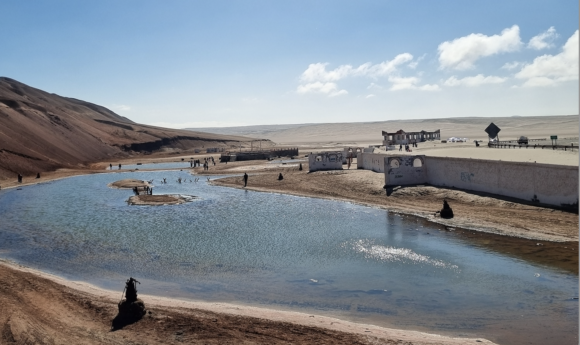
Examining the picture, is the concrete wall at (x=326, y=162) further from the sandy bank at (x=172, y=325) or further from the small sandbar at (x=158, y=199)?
the sandy bank at (x=172, y=325)

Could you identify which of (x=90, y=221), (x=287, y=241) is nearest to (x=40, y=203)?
(x=90, y=221)

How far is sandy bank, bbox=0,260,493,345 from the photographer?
491 inches

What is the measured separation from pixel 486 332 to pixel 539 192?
1774 cm

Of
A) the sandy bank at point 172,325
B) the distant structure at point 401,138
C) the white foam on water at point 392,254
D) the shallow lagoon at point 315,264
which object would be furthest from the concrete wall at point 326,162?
the sandy bank at point 172,325

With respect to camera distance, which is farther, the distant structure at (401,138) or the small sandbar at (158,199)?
the distant structure at (401,138)

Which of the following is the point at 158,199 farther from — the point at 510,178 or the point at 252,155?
the point at 252,155

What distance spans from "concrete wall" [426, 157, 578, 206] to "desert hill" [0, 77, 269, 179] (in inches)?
2157

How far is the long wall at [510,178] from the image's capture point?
1027 inches

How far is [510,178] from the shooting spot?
30297 millimetres

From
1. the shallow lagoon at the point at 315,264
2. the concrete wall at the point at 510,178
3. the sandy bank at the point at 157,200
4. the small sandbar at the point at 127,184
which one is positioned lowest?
the shallow lagoon at the point at 315,264

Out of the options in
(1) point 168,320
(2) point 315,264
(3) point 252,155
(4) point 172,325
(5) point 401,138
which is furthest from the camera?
(3) point 252,155

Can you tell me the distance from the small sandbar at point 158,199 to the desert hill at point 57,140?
96.0 feet

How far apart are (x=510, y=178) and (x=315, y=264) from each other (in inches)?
649

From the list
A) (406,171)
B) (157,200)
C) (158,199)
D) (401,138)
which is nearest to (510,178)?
(406,171)
